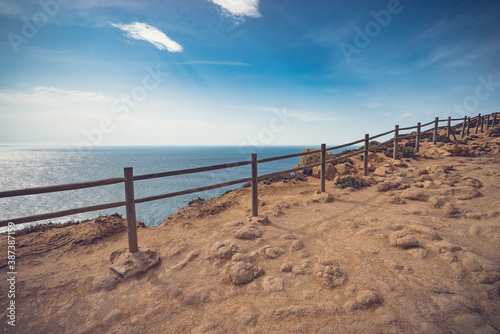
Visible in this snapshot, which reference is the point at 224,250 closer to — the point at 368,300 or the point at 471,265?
the point at 368,300

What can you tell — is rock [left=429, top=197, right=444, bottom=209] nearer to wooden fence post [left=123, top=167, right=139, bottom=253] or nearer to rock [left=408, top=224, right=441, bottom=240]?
rock [left=408, top=224, right=441, bottom=240]

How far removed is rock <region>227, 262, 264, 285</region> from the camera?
270 cm

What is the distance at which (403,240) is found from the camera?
3105mm

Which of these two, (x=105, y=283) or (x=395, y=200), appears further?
(x=395, y=200)

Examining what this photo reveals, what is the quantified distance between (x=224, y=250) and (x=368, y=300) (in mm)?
2003

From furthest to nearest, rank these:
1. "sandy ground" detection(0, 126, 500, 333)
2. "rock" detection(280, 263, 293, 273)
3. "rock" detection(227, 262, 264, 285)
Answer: "rock" detection(280, 263, 293, 273) < "rock" detection(227, 262, 264, 285) < "sandy ground" detection(0, 126, 500, 333)

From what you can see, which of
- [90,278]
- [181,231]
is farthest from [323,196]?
[90,278]

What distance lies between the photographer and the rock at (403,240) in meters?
3.07

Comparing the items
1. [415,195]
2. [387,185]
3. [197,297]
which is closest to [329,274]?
[197,297]

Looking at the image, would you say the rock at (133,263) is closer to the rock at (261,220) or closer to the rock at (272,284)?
the rock at (272,284)

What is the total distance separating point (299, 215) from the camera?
16.2ft

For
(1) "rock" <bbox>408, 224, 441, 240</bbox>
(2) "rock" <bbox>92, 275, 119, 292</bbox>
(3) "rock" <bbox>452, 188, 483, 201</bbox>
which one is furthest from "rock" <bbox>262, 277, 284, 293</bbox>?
(3) "rock" <bbox>452, 188, 483, 201</bbox>

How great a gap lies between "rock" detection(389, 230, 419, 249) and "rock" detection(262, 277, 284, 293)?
1939 millimetres

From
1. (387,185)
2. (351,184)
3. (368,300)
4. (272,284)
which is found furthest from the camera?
(351,184)
